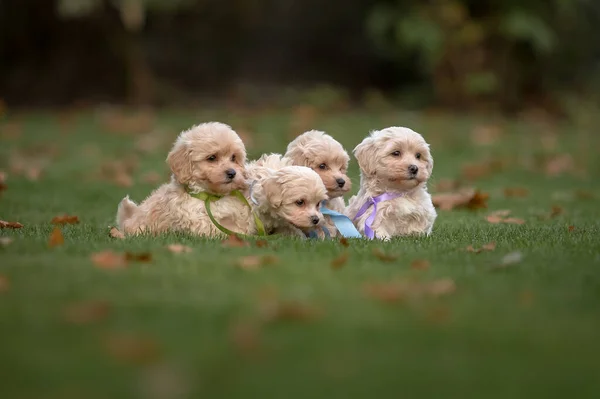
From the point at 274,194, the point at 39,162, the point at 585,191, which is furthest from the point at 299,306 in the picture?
the point at 39,162

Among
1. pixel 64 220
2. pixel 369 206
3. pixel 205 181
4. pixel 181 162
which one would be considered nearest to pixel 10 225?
pixel 64 220

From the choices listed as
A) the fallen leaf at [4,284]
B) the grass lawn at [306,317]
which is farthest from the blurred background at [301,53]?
the fallen leaf at [4,284]

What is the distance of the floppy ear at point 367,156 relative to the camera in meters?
6.96

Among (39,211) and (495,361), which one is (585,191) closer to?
(39,211)

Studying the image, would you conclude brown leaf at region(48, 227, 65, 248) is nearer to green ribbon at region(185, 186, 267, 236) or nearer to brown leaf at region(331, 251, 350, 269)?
green ribbon at region(185, 186, 267, 236)

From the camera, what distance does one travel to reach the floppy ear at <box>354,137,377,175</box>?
6.96m

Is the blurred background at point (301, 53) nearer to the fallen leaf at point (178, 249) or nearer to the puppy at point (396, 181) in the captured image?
the puppy at point (396, 181)

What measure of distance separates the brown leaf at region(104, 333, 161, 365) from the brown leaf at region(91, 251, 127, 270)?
142 centimetres

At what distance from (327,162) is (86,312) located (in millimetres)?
3228

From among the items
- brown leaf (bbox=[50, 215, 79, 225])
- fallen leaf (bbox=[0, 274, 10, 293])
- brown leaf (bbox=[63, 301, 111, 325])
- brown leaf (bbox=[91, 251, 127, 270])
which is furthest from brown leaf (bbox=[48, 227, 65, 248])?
brown leaf (bbox=[63, 301, 111, 325])

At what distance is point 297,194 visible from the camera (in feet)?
21.1

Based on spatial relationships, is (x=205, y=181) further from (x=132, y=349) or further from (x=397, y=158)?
(x=132, y=349)

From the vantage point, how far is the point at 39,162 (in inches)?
515

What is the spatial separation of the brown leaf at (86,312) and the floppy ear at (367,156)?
3.16 meters
